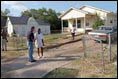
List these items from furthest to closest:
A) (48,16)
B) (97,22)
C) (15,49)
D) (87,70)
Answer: (48,16)
(97,22)
(15,49)
(87,70)

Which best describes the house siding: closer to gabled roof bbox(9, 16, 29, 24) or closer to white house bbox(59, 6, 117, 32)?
white house bbox(59, 6, 117, 32)

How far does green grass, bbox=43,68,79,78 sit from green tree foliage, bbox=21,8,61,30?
44305 millimetres

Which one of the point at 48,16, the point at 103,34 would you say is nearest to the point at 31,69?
the point at 103,34

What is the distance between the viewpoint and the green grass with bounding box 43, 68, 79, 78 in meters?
10.0

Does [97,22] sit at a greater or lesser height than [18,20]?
lesser

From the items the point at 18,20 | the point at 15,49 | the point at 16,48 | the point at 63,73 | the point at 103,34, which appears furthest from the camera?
the point at 18,20

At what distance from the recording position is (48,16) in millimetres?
60719

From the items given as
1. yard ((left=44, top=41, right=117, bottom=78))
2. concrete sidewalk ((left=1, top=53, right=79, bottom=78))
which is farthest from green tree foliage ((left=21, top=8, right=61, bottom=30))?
yard ((left=44, top=41, right=117, bottom=78))

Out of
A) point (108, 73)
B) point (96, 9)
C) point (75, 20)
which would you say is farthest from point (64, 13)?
point (108, 73)

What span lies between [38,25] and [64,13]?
8857mm

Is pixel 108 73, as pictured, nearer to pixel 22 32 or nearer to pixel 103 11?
pixel 103 11

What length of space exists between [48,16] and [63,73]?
50.7m

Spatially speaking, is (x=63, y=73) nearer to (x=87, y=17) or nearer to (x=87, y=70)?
(x=87, y=70)

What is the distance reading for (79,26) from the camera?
4412 cm
